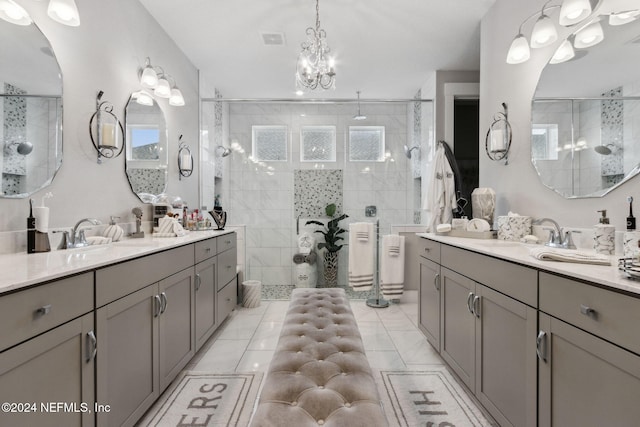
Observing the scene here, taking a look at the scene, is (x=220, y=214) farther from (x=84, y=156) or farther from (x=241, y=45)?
(x=241, y=45)

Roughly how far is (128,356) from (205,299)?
1033 mm

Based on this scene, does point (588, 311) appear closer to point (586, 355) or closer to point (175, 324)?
point (586, 355)

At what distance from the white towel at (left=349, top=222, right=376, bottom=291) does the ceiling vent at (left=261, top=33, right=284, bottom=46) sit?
2.09 m

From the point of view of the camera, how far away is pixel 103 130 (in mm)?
2105

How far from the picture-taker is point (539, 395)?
1.21 metres

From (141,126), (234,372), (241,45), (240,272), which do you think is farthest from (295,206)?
(234,372)

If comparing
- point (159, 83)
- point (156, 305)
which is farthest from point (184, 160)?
point (156, 305)

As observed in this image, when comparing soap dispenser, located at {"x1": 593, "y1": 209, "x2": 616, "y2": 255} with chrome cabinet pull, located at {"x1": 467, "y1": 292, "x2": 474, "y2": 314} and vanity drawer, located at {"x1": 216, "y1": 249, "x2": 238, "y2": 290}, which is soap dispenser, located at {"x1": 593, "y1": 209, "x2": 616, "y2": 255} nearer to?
chrome cabinet pull, located at {"x1": 467, "y1": 292, "x2": 474, "y2": 314}

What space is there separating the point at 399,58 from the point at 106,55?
2.74 meters

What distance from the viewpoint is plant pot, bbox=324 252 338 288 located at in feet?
15.6

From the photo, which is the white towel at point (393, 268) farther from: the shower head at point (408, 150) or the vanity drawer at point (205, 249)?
the vanity drawer at point (205, 249)

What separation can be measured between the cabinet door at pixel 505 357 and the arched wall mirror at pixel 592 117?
85cm

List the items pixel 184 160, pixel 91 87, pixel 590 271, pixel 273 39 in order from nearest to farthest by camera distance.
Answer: pixel 590 271 → pixel 91 87 → pixel 273 39 → pixel 184 160

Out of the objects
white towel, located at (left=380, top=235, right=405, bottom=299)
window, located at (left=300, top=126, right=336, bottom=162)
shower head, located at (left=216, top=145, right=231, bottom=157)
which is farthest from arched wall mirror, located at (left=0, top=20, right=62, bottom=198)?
window, located at (left=300, top=126, right=336, bottom=162)
